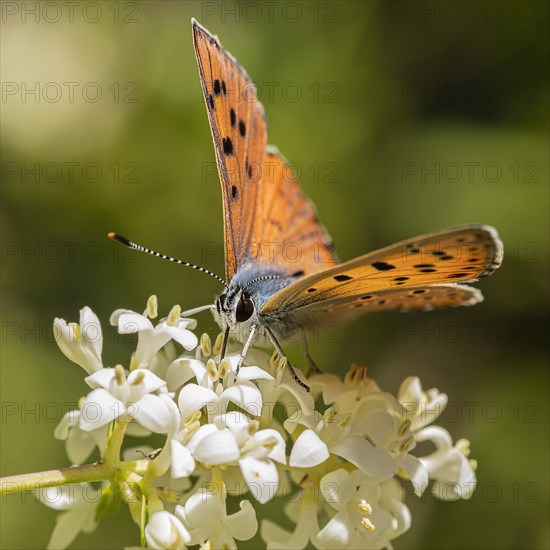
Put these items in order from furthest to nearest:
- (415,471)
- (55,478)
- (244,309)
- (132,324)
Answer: (244,309) < (415,471) < (132,324) < (55,478)

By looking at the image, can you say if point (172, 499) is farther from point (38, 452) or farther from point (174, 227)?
point (174, 227)

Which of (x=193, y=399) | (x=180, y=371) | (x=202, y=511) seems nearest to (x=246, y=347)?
(x=180, y=371)

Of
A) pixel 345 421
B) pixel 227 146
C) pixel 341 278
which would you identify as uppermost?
pixel 227 146

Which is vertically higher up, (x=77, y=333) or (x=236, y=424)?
(x=77, y=333)

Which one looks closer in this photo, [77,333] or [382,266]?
[382,266]

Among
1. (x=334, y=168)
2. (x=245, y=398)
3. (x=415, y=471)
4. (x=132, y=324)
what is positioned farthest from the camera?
(x=334, y=168)

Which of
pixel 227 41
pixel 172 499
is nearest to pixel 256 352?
pixel 172 499

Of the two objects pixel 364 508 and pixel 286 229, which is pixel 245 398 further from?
pixel 286 229
